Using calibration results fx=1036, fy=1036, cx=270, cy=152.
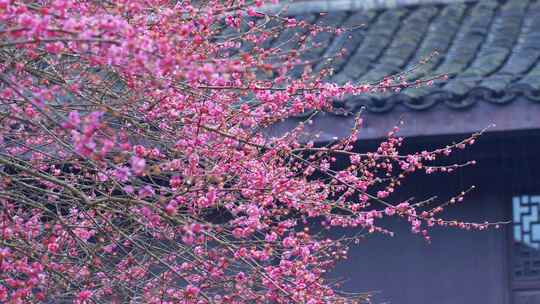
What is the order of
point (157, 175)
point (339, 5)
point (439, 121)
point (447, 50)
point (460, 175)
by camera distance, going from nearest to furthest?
point (157, 175) → point (439, 121) → point (460, 175) → point (447, 50) → point (339, 5)

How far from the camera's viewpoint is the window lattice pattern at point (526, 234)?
225 inches

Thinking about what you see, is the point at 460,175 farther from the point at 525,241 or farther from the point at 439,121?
the point at 439,121

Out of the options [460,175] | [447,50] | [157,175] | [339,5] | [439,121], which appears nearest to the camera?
[157,175]

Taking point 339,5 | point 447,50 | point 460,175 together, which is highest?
point 339,5

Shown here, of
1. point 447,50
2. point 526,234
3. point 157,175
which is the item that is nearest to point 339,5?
point 447,50

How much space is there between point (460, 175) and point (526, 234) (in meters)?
0.50

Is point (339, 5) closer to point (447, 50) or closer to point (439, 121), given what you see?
point (447, 50)

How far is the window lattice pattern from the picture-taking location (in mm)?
5719

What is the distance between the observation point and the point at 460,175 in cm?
570

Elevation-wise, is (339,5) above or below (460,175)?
above

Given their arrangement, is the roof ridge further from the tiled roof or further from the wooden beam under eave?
the wooden beam under eave

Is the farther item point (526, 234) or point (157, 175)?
point (526, 234)

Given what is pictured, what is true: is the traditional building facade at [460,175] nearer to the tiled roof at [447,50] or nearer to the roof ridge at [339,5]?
the tiled roof at [447,50]

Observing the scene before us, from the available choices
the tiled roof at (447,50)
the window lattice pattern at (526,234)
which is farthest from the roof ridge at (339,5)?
the window lattice pattern at (526,234)
